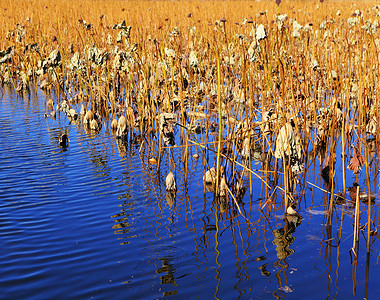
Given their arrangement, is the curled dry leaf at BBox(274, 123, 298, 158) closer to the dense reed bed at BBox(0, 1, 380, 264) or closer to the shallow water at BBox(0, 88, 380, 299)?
the dense reed bed at BBox(0, 1, 380, 264)

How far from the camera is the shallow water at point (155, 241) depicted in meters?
2.15

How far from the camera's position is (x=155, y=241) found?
261cm

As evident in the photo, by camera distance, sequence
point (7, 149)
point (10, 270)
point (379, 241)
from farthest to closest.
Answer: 1. point (7, 149)
2. point (379, 241)
3. point (10, 270)

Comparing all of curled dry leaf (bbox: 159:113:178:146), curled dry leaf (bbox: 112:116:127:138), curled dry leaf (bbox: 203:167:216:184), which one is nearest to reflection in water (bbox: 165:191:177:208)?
curled dry leaf (bbox: 203:167:216:184)

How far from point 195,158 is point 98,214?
1.33 meters

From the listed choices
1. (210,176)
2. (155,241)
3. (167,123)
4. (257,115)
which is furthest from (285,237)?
(257,115)

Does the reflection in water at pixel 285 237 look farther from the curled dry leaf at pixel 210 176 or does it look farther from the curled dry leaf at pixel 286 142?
the curled dry leaf at pixel 210 176

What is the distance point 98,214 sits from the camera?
9.85 feet

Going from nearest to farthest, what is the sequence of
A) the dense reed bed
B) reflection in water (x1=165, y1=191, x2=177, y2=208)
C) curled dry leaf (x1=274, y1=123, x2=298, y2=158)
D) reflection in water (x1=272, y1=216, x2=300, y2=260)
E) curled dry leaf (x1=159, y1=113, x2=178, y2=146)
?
reflection in water (x1=272, y1=216, x2=300, y2=260)
curled dry leaf (x1=274, y1=123, x2=298, y2=158)
the dense reed bed
curled dry leaf (x1=159, y1=113, x2=178, y2=146)
reflection in water (x1=165, y1=191, x2=177, y2=208)

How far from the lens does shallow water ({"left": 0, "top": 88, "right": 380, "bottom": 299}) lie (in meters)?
2.15

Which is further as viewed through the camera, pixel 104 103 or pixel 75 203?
pixel 104 103

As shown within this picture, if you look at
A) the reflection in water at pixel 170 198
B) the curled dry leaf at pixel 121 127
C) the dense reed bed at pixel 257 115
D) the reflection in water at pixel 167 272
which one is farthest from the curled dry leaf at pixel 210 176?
the curled dry leaf at pixel 121 127

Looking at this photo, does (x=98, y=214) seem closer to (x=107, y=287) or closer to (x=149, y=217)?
(x=149, y=217)

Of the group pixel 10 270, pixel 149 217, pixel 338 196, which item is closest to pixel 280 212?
pixel 338 196
